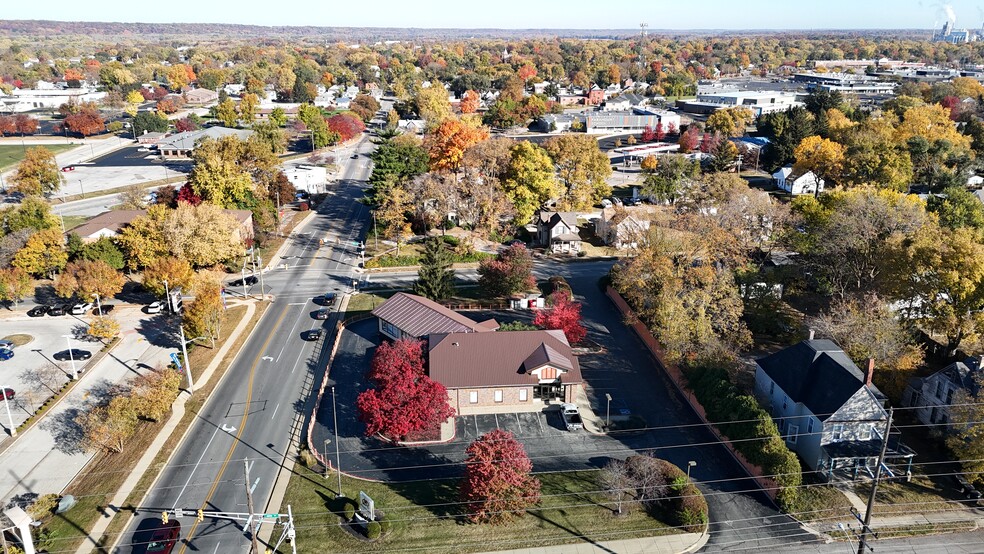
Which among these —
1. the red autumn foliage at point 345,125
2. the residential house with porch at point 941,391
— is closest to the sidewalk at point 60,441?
the residential house with porch at point 941,391

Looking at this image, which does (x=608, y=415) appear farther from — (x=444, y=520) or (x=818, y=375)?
(x=444, y=520)

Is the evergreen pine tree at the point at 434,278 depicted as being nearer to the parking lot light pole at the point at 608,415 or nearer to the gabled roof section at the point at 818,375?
the parking lot light pole at the point at 608,415

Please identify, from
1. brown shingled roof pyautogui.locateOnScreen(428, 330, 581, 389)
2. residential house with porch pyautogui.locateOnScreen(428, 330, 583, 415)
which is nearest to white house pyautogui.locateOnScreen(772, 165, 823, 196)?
brown shingled roof pyautogui.locateOnScreen(428, 330, 581, 389)

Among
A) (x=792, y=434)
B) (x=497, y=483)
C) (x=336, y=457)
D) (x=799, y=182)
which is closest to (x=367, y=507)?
(x=336, y=457)

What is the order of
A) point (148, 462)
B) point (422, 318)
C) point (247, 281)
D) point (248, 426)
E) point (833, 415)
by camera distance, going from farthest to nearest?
point (247, 281) < point (422, 318) < point (248, 426) < point (148, 462) < point (833, 415)

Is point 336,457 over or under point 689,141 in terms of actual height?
under

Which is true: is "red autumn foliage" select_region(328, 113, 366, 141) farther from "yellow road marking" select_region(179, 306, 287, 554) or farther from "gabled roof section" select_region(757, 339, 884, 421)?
"gabled roof section" select_region(757, 339, 884, 421)
